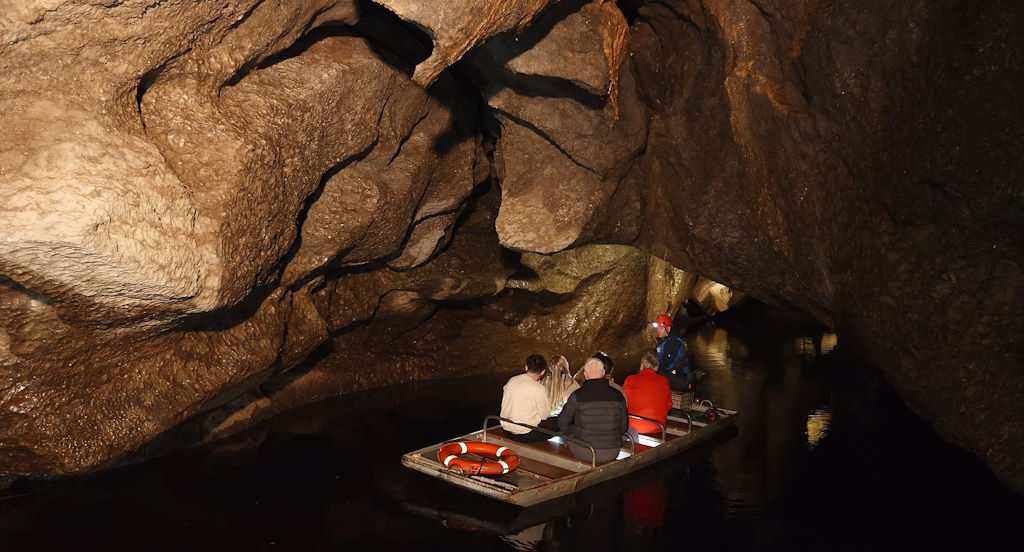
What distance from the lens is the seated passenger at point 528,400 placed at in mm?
8164

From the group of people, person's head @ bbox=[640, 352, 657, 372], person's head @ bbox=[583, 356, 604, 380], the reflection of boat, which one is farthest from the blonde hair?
person's head @ bbox=[583, 356, 604, 380]

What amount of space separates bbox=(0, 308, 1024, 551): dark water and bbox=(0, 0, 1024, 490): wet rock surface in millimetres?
680

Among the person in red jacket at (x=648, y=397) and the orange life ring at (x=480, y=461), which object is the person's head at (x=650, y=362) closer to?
the person in red jacket at (x=648, y=397)

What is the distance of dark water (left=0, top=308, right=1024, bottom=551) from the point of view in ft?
22.8

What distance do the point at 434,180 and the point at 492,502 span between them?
14.5 feet

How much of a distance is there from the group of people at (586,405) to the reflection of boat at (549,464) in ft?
0.42

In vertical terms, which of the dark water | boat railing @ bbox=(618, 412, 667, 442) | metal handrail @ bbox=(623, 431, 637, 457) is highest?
boat railing @ bbox=(618, 412, 667, 442)

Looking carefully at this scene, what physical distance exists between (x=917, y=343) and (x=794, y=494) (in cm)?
191

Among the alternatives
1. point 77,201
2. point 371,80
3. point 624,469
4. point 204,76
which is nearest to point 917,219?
point 624,469

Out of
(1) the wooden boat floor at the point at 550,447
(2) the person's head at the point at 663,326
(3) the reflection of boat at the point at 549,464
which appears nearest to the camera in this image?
(3) the reflection of boat at the point at 549,464

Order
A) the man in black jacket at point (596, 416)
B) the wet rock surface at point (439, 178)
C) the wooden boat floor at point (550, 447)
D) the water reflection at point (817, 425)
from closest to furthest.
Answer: the wet rock surface at point (439, 178)
the man in black jacket at point (596, 416)
the wooden boat floor at point (550, 447)
the water reflection at point (817, 425)

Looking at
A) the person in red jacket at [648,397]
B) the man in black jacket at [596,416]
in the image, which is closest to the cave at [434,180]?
the person in red jacket at [648,397]

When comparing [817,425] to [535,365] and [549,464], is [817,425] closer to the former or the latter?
[549,464]

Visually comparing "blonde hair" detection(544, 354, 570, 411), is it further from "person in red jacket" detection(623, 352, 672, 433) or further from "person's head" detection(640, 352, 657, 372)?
"person's head" detection(640, 352, 657, 372)
